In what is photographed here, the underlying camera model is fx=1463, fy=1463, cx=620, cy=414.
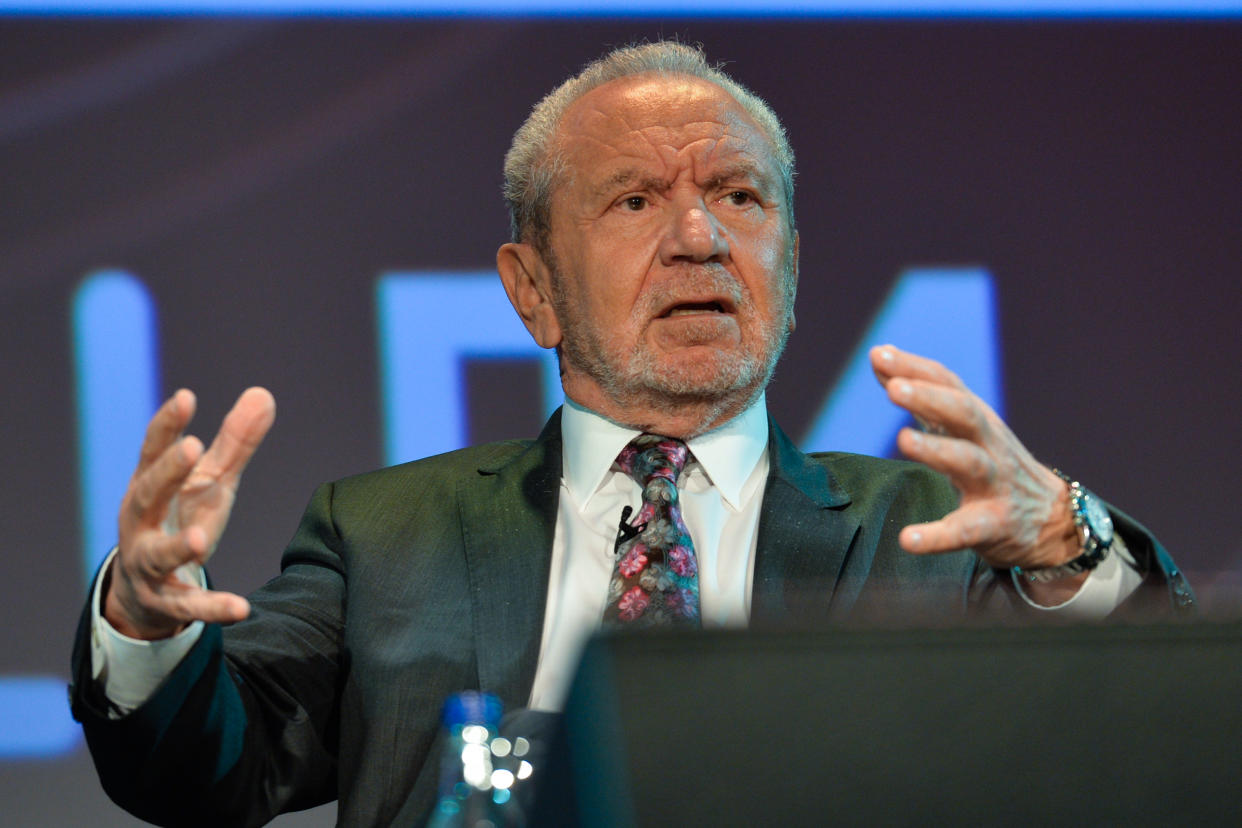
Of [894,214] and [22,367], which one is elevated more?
[894,214]

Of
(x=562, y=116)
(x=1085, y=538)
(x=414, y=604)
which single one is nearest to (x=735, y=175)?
(x=562, y=116)

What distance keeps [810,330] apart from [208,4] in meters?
1.19

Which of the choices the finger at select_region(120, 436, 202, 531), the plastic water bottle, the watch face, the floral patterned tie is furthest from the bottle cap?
the watch face

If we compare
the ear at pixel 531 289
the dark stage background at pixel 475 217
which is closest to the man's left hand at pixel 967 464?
the ear at pixel 531 289

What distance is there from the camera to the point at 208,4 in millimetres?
2527

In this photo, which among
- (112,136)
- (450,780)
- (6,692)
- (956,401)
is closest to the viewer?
(956,401)

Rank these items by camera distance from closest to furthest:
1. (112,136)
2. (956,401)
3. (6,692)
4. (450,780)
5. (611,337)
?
(956,401) < (450,780) < (611,337) < (6,692) < (112,136)

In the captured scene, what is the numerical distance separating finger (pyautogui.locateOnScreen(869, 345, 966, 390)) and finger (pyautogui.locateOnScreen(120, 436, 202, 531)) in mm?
598

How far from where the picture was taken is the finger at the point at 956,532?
1.24 meters

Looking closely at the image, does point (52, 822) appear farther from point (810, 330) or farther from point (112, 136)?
point (810, 330)

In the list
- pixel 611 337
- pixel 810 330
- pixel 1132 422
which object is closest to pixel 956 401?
pixel 611 337

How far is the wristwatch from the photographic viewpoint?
141 centimetres

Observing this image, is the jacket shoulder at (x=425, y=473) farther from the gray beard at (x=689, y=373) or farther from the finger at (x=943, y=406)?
the finger at (x=943, y=406)

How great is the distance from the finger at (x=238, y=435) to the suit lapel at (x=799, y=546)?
28.1 inches
